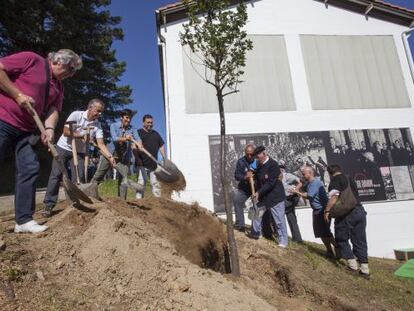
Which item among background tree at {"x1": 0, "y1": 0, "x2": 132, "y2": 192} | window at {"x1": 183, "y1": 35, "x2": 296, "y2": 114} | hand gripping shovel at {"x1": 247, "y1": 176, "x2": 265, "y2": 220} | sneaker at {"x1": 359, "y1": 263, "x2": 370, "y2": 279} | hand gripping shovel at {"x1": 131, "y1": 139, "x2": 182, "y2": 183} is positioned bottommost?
sneaker at {"x1": 359, "y1": 263, "x2": 370, "y2": 279}

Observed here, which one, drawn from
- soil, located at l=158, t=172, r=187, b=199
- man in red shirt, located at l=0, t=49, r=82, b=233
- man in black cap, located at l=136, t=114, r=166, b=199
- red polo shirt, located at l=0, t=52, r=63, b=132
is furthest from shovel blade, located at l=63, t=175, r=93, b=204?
soil, located at l=158, t=172, r=187, b=199

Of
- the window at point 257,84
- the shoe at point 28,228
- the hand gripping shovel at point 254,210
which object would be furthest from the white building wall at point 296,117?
the shoe at point 28,228

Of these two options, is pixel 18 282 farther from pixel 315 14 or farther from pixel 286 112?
pixel 315 14

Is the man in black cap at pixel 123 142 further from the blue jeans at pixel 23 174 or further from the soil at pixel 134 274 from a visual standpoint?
the blue jeans at pixel 23 174

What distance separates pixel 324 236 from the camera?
7488 mm

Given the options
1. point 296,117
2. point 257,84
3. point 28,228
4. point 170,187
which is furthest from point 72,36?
point 28,228

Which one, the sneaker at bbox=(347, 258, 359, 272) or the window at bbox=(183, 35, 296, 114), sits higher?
the window at bbox=(183, 35, 296, 114)

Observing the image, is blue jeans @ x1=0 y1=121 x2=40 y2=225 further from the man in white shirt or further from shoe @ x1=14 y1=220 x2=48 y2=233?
the man in white shirt

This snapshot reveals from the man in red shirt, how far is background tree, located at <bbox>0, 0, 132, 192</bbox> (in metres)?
12.0

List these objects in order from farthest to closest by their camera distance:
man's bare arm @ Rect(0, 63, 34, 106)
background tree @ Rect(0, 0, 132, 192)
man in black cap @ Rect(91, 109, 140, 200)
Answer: background tree @ Rect(0, 0, 132, 192) < man in black cap @ Rect(91, 109, 140, 200) < man's bare arm @ Rect(0, 63, 34, 106)

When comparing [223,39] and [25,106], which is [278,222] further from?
[25,106]

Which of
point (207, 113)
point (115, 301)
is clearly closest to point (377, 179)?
point (207, 113)

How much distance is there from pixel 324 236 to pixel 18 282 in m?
6.48

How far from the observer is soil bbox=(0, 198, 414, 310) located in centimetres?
253
